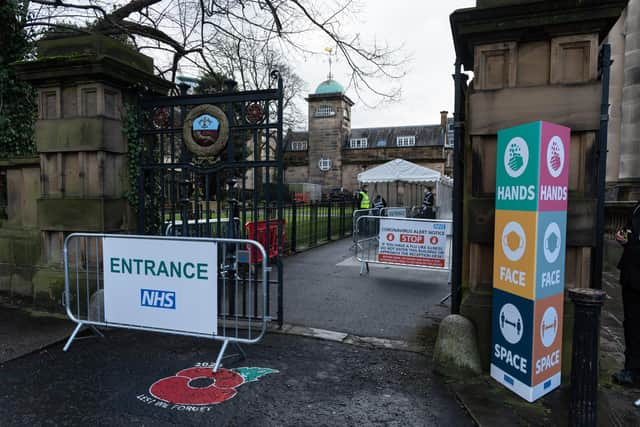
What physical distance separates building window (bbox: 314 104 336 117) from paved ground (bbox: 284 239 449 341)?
3986 cm

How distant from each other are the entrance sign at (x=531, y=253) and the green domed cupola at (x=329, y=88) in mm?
45621

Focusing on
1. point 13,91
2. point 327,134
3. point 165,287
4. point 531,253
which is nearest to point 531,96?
point 531,253

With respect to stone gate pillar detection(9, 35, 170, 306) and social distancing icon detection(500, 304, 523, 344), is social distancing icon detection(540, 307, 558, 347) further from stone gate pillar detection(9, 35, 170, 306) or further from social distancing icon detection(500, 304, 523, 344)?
stone gate pillar detection(9, 35, 170, 306)

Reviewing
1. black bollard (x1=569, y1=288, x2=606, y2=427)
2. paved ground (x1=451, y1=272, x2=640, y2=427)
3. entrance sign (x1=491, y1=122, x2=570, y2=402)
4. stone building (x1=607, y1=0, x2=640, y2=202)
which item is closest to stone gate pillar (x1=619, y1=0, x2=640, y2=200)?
stone building (x1=607, y1=0, x2=640, y2=202)

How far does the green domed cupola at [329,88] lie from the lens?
4822 centimetres

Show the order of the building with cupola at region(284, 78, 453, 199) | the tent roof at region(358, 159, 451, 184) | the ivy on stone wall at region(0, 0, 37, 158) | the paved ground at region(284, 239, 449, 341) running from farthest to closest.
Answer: the building with cupola at region(284, 78, 453, 199)
the tent roof at region(358, 159, 451, 184)
the ivy on stone wall at region(0, 0, 37, 158)
the paved ground at region(284, 239, 449, 341)

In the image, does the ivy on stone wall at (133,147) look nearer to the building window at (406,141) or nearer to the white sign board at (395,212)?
the white sign board at (395,212)

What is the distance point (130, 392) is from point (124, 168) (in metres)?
3.12

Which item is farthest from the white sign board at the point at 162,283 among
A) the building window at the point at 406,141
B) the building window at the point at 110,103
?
the building window at the point at 406,141

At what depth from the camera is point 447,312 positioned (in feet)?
20.4

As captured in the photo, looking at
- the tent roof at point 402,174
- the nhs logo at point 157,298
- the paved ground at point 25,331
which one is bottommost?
the paved ground at point 25,331

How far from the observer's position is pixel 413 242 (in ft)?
27.8

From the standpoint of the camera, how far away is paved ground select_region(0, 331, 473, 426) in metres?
3.10

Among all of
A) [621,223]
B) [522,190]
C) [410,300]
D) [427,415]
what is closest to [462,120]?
[522,190]
